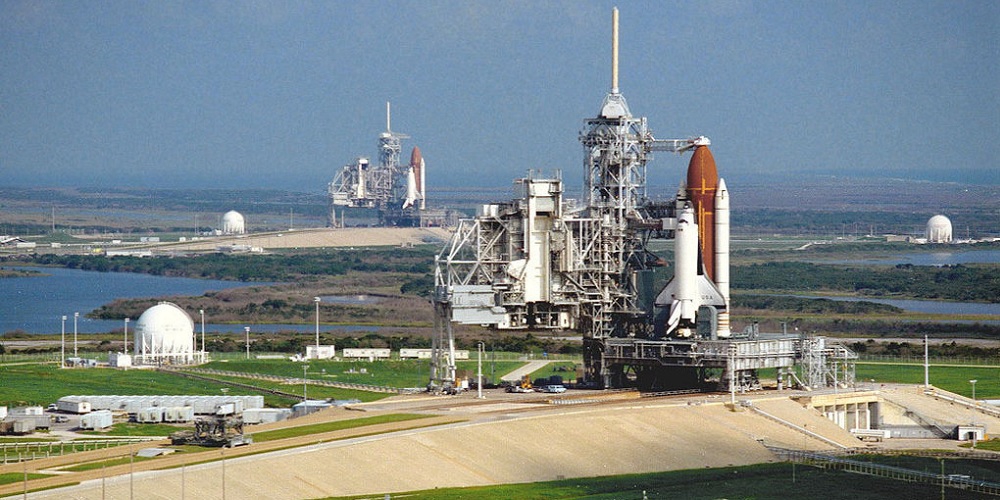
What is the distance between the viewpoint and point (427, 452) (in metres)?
79.2

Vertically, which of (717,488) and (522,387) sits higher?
(522,387)

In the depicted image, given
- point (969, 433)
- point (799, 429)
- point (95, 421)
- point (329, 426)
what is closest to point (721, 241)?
point (799, 429)

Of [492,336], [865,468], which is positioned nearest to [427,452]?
[865,468]

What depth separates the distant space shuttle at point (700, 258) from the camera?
316 ft

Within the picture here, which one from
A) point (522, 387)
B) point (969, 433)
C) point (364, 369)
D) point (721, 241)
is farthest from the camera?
point (364, 369)

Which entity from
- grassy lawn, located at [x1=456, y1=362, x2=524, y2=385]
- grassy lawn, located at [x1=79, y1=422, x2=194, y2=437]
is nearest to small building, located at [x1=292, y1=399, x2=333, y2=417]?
grassy lawn, located at [x1=79, y1=422, x2=194, y2=437]

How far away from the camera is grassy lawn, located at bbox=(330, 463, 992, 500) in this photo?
7469 cm

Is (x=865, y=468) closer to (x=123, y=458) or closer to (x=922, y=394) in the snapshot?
(x=922, y=394)

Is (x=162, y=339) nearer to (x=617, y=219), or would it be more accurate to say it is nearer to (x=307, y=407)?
(x=307, y=407)

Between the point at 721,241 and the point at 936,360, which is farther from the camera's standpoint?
the point at 936,360

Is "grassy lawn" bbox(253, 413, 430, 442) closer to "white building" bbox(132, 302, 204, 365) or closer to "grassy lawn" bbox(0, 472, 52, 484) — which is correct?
"grassy lawn" bbox(0, 472, 52, 484)

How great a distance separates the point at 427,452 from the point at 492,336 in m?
71.5

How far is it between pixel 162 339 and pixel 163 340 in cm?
10

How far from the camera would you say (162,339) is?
13138cm
